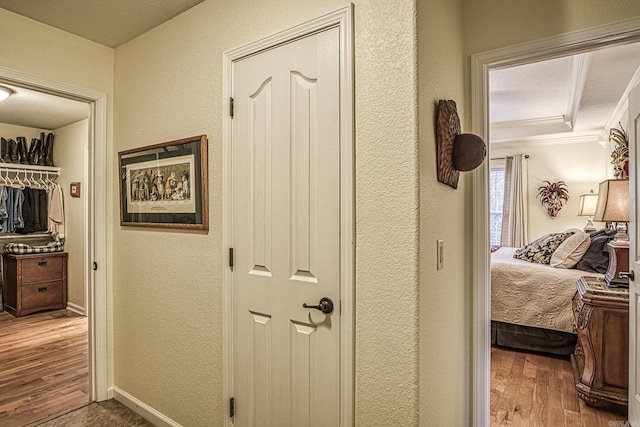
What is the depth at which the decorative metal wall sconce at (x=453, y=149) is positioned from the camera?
1.49 metres

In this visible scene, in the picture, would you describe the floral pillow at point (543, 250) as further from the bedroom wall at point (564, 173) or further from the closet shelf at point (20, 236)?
the closet shelf at point (20, 236)

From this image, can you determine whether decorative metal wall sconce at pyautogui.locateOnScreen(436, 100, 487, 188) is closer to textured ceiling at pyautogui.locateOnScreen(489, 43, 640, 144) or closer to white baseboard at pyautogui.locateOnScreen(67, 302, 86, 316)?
textured ceiling at pyautogui.locateOnScreen(489, 43, 640, 144)

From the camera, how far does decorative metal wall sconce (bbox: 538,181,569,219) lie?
20.3 feet

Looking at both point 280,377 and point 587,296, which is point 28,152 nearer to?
point 280,377

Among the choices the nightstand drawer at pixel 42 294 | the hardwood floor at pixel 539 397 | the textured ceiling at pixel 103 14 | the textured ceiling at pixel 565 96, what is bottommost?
the hardwood floor at pixel 539 397

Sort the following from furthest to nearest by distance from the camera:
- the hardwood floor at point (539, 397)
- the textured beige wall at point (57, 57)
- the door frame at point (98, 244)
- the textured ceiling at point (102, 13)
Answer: the door frame at point (98, 244) < the hardwood floor at point (539, 397) < the textured beige wall at point (57, 57) < the textured ceiling at point (102, 13)

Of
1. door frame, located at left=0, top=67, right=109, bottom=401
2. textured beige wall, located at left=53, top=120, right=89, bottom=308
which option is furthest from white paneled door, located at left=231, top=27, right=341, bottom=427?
textured beige wall, located at left=53, top=120, right=89, bottom=308

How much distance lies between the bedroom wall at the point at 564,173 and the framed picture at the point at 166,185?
20.4 feet

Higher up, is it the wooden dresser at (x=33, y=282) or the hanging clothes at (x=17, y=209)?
the hanging clothes at (x=17, y=209)

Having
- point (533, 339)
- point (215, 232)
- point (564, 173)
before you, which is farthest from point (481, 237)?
point (564, 173)

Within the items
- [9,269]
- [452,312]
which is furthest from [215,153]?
[9,269]

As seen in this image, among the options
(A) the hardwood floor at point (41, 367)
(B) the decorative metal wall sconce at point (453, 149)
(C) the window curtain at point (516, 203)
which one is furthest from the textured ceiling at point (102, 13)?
(C) the window curtain at point (516, 203)

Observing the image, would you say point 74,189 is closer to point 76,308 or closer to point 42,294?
point 42,294

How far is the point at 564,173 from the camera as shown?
621 centimetres
